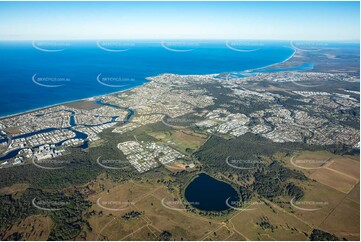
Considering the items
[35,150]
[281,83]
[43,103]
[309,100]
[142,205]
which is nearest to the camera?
[142,205]

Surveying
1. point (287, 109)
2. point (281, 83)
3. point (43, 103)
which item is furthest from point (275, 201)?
point (281, 83)

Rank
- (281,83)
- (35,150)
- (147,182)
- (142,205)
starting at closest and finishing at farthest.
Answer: (142,205), (147,182), (35,150), (281,83)

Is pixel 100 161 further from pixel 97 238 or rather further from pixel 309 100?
pixel 309 100

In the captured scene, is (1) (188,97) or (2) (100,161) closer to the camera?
(2) (100,161)

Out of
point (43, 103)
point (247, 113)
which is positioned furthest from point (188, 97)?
point (43, 103)

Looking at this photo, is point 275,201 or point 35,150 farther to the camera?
point 35,150

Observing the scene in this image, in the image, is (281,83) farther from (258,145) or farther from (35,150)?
(35,150)
